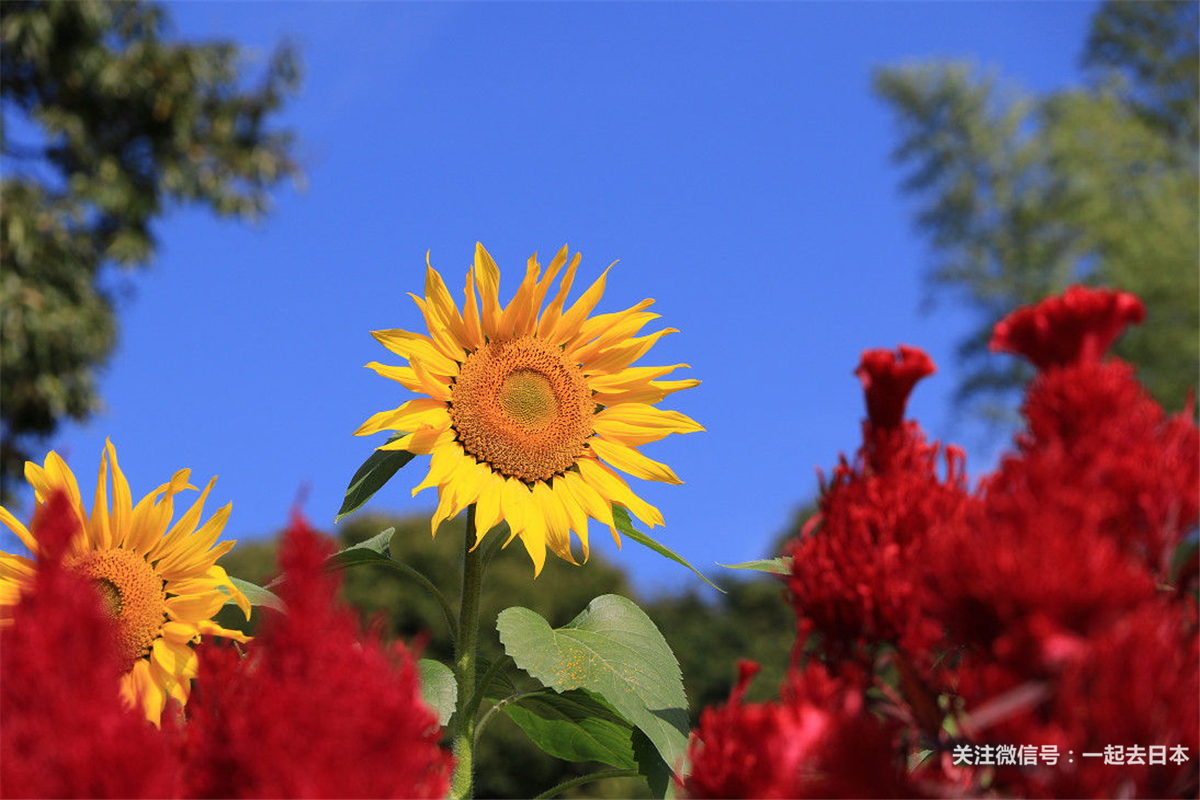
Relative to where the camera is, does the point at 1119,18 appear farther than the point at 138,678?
Yes

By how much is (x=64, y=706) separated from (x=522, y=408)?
162 cm

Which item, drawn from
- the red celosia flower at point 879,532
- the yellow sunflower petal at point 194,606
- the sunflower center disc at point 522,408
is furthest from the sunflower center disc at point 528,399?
the red celosia flower at point 879,532

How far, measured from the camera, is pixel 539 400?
268 centimetres

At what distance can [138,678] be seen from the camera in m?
2.33

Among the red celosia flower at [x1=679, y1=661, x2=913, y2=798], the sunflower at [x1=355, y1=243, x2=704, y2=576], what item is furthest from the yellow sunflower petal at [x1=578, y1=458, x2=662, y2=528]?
the red celosia flower at [x1=679, y1=661, x2=913, y2=798]

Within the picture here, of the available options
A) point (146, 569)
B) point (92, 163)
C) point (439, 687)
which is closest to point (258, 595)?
point (146, 569)

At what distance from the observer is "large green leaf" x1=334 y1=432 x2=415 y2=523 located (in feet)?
7.95

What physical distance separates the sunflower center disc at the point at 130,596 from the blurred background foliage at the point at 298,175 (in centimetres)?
1670

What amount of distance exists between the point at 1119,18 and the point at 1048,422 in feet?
118

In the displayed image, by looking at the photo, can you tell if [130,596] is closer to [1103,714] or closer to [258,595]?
[258,595]

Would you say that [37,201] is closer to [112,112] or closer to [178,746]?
[112,112]

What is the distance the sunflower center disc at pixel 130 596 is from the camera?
2.33m

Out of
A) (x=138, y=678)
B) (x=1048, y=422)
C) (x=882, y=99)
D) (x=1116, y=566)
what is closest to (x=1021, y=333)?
(x=1048, y=422)

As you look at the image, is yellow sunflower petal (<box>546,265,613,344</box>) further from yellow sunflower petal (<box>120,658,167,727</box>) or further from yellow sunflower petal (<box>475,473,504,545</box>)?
yellow sunflower petal (<box>120,658,167,727</box>)
